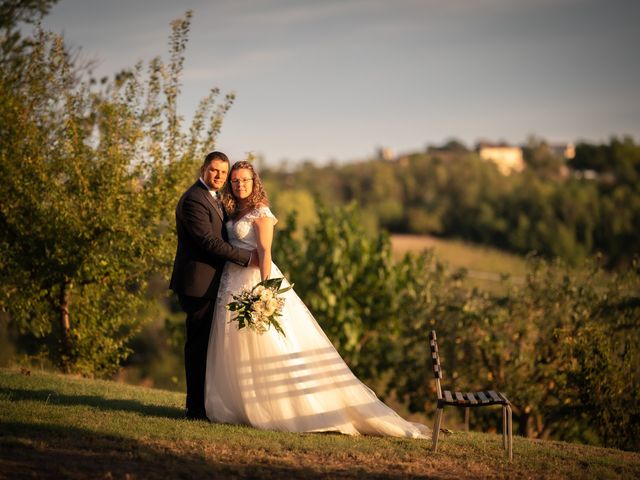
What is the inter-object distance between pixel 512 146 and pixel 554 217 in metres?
115

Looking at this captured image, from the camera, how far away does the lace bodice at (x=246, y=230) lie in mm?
7758

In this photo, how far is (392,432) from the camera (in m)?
7.64

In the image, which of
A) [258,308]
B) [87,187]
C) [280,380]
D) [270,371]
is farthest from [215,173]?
[87,187]

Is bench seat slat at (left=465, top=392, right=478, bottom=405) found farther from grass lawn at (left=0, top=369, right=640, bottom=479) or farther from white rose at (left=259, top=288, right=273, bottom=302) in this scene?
white rose at (left=259, top=288, right=273, bottom=302)

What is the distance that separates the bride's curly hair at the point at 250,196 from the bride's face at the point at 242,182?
3cm

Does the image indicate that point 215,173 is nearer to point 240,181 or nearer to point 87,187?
point 240,181

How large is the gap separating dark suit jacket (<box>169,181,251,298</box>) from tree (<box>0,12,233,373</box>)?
3.70 m

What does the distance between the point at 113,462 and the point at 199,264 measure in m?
2.32

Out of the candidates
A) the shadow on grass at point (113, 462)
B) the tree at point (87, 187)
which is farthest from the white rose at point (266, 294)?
the tree at point (87, 187)

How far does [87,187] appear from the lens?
36.6ft

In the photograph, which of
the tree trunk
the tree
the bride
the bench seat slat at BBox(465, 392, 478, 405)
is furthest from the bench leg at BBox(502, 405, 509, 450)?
the tree trunk

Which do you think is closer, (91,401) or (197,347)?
(197,347)

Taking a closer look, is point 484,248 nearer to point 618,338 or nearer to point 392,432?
point 618,338

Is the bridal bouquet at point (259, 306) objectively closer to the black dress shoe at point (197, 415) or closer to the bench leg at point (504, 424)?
the black dress shoe at point (197, 415)
